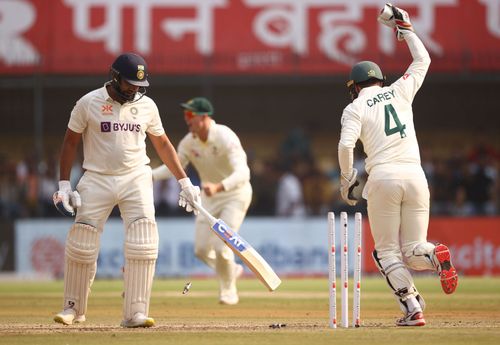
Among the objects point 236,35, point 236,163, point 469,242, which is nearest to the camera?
point 236,163

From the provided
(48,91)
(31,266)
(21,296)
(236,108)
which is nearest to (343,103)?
(236,108)

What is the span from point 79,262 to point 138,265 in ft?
1.52

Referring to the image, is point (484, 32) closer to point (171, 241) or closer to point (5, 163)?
point (171, 241)

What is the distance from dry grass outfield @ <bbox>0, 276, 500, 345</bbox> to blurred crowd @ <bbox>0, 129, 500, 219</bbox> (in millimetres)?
3863

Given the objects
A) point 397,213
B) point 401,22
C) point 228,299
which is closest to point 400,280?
point 397,213

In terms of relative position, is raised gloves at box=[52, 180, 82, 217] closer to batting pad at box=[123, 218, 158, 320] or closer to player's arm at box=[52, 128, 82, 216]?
player's arm at box=[52, 128, 82, 216]

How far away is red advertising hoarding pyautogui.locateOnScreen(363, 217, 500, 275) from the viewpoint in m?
18.9

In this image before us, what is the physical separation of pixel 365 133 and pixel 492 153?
1264 cm

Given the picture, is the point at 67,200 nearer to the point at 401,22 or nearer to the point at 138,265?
the point at 138,265

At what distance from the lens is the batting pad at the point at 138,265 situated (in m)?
8.34

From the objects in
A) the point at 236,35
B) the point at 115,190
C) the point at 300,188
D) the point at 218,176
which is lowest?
the point at 115,190

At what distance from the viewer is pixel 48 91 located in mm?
23984

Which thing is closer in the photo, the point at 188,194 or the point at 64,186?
the point at 64,186

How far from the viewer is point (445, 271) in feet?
27.1
